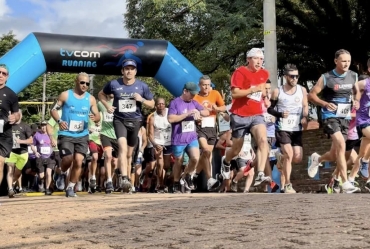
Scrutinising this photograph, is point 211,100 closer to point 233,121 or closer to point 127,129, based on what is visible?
point 127,129

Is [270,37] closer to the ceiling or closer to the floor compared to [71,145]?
closer to the ceiling

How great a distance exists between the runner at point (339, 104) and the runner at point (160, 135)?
4.77 meters

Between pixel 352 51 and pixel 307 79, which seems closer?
pixel 352 51

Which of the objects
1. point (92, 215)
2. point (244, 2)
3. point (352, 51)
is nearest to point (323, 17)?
point (352, 51)

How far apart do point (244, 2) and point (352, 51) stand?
15.6ft

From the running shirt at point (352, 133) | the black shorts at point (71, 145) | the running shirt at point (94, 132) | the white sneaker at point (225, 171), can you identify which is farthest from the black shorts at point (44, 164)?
the running shirt at point (352, 133)

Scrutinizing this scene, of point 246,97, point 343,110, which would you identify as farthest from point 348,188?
point 246,97

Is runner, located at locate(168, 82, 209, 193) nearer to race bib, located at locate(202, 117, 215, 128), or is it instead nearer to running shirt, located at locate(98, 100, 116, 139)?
race bib, located at locate(202, 117, 215, 128)

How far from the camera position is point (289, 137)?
11109 mm

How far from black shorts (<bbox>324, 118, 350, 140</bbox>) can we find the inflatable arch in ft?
20.6

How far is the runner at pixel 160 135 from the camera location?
14.7 meters

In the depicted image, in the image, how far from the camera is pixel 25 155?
635 inches

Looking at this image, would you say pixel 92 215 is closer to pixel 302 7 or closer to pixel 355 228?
pixel 355 228

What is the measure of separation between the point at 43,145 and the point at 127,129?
8.19 m
